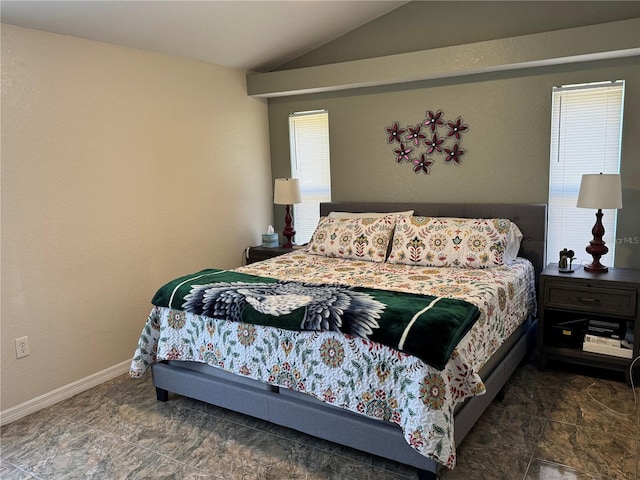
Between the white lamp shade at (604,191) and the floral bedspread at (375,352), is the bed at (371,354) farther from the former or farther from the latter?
the white lamp shade at (604,191)

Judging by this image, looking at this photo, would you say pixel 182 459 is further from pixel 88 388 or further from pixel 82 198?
pixel 82 198

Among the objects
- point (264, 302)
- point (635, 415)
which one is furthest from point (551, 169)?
point (264, 302)

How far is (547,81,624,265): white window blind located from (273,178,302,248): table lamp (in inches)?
83.6

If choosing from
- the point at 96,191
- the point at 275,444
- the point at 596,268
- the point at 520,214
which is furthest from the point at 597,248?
the point at 96,191

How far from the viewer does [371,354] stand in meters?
2.31

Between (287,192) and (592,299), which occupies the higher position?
(287,192)

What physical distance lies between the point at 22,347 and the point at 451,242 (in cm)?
285

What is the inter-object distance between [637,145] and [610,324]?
4.03 ft

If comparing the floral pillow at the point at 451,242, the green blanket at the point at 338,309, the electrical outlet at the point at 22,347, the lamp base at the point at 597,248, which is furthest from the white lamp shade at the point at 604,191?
the electrical outlet at the point at 22,347

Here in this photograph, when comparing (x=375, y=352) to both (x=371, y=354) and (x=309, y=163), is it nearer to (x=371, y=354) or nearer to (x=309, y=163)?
(x=371, y=354)

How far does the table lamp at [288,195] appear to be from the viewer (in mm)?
4602

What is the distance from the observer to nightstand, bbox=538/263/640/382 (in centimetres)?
312

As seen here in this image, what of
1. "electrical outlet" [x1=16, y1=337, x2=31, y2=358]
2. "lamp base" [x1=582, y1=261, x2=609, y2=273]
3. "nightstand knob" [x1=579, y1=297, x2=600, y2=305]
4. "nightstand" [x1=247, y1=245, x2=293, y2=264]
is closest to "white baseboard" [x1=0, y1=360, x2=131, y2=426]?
"electrical outlet" [x1=16, y1=337, x2=31, y2=358]

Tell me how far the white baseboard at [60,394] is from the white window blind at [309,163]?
2.15 m
